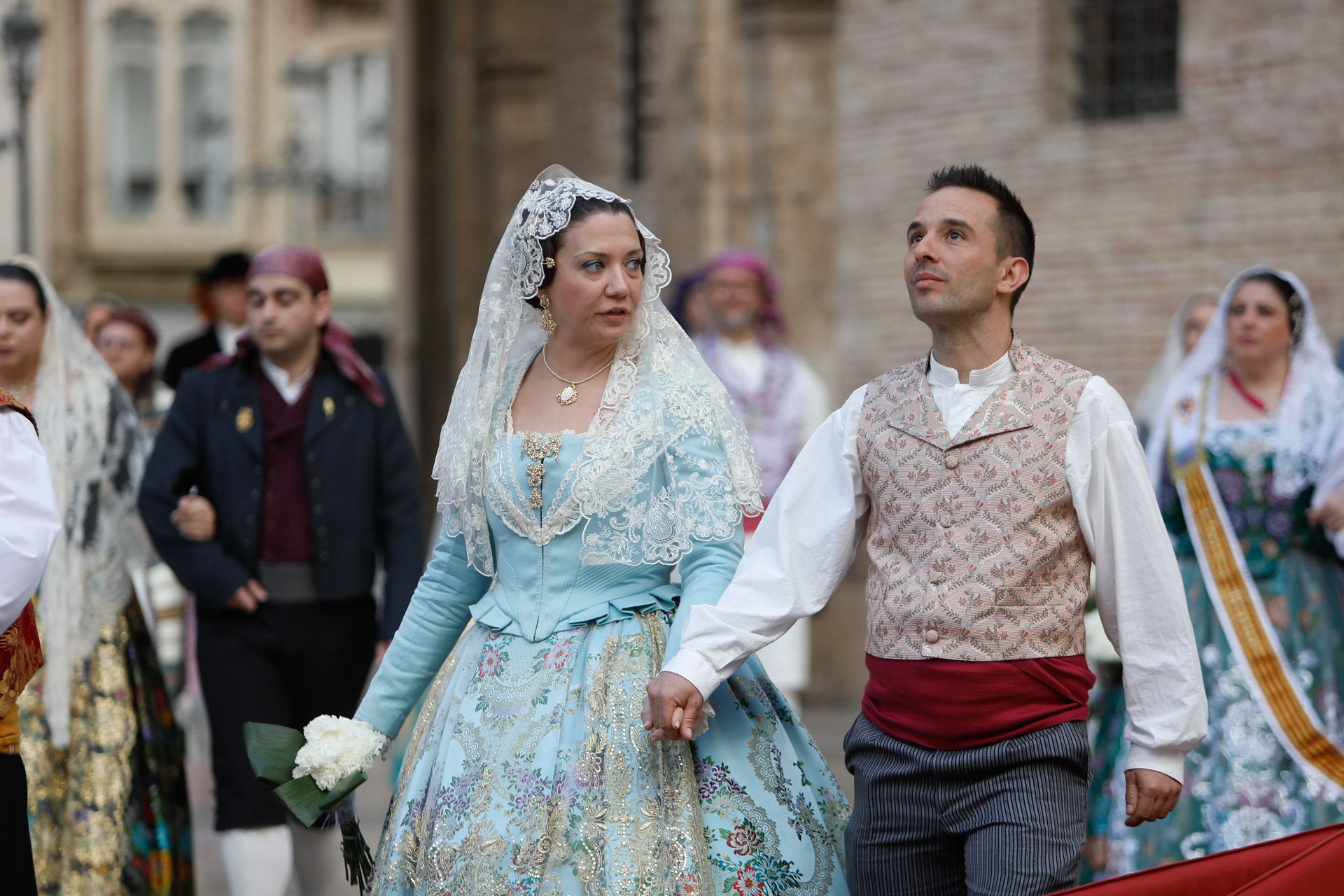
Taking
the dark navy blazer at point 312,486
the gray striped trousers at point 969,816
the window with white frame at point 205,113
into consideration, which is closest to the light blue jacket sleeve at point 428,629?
the gray striped trousers at point 969,816

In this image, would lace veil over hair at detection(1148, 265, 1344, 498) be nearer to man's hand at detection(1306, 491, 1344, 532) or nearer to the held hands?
man's hand at detection(1306, 491, 1344, 532)

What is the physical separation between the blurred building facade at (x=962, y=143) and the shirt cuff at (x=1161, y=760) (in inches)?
195

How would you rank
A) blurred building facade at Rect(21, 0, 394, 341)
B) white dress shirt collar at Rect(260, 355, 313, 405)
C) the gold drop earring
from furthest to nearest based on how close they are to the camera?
blurred building facade at Rect(21, 0, 394, 341) < white dress shirt collar at Rect(260, 355, 313, 405) < the gold drop earring

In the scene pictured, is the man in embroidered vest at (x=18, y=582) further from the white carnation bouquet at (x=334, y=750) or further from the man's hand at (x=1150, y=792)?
the man's hand at (x=1150, y=792)

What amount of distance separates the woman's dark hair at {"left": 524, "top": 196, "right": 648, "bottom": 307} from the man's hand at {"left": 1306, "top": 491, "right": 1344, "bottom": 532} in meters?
2.76

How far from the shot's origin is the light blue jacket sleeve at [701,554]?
3965 millimetres

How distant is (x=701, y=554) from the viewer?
404 cm

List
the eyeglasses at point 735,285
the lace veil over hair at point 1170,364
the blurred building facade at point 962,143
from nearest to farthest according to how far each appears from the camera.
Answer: the lace veil over hair at point 1170,364 < the blurred building facade at point 962,143 < the eyeglasses at point 735,285

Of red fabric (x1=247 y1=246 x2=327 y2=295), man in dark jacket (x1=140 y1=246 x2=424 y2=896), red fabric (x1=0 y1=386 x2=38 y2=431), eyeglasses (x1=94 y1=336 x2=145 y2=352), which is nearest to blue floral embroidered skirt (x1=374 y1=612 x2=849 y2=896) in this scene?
red fabric (x1=0 y1=386 x2=38 y2=431)

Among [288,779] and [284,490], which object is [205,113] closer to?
[284,490]

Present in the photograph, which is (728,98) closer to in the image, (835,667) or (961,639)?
(835,667)

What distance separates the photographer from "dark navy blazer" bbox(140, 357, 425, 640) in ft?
18.4

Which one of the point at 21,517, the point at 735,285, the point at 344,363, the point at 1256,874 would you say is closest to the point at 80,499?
the point at 344,363

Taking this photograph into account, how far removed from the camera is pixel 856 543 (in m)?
3.87
